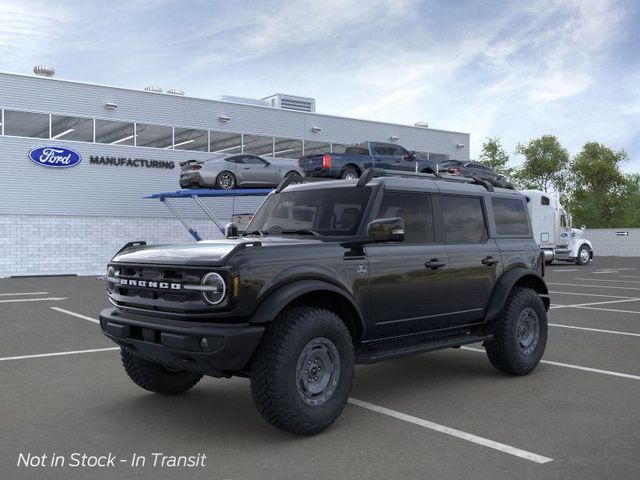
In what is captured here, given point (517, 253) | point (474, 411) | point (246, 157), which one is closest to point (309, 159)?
point (246, 157)

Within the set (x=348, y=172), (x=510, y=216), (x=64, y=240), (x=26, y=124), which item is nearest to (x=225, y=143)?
(x=64, y=240)

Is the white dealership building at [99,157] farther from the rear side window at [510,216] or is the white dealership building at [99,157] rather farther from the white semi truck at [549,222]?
the rear side window at [510,216]

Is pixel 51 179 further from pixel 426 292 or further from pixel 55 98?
pixel 426 292

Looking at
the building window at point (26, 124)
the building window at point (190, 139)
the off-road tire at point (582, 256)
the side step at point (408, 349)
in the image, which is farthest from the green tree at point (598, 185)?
the side step at point (408, 349)

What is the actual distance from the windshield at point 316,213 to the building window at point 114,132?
2402 centimetres

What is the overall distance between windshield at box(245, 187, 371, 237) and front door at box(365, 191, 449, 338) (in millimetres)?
230

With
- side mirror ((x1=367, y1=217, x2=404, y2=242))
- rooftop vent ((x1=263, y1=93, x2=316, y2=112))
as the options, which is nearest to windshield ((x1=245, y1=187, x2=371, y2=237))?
side mirror ((x1=367, y1=217, x2=404, y2=242))

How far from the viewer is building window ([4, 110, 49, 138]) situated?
2631cm

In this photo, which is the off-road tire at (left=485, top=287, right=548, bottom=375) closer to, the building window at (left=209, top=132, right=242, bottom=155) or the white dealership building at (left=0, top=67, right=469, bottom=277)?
the white dealership building at (left=0, top=67, right=469, bottom=277)

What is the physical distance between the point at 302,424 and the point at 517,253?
3.50 meters

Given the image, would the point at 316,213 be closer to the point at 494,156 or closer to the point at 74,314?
the point at 74,314

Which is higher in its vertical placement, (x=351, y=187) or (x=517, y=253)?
(x=351, y=187)

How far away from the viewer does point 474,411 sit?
552cm

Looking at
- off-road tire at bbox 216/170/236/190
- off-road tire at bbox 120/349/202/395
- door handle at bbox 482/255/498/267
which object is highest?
off-road tire at bbox 216/170/236/190
